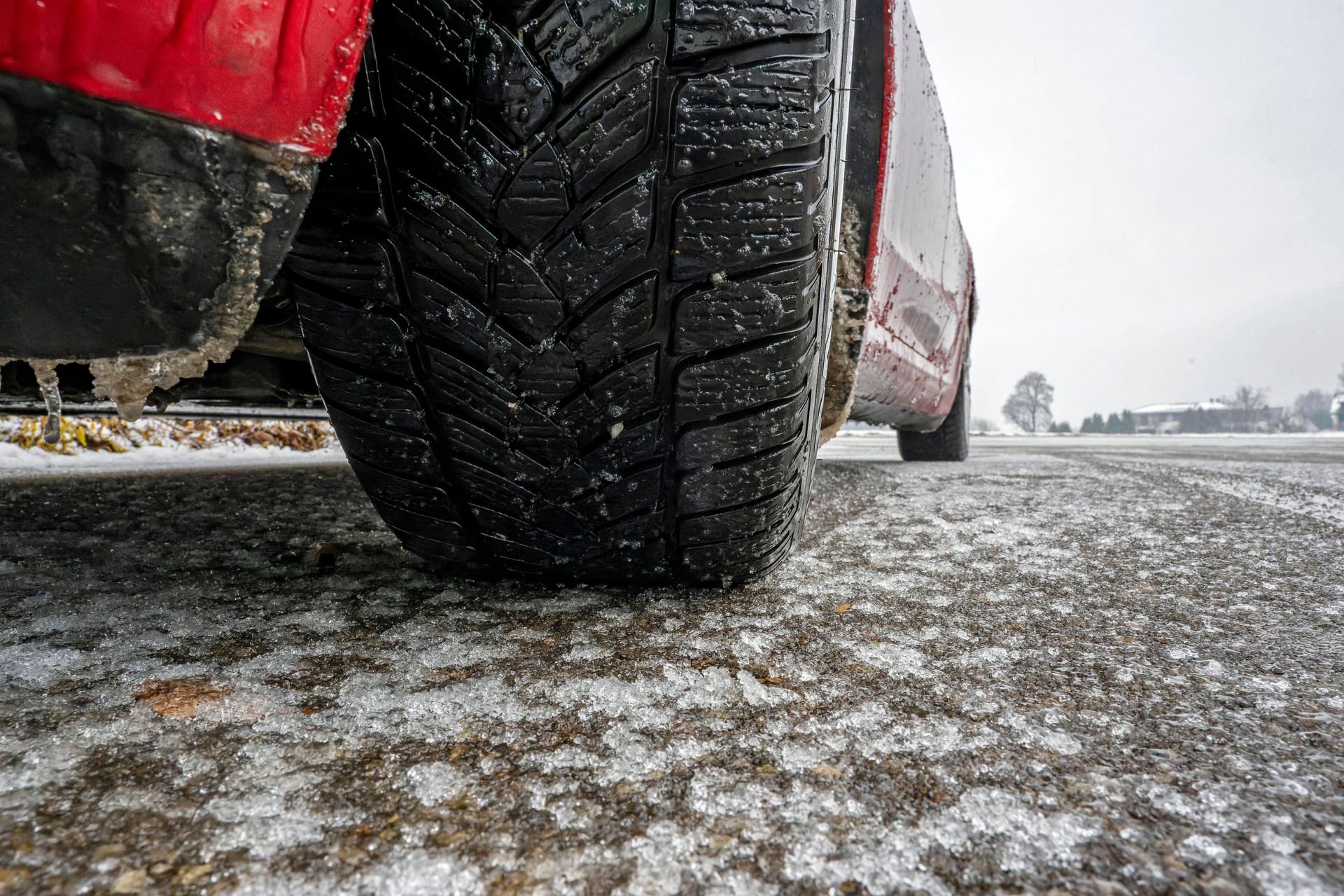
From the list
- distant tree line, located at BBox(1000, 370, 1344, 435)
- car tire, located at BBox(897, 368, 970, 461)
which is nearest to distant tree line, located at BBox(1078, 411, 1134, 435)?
distant tree line, located at BBox(1000, 370, 1344, 435)

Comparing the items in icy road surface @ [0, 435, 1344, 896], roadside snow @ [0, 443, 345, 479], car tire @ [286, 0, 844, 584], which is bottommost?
icy road surface @ [0, 435, 1344, 896]

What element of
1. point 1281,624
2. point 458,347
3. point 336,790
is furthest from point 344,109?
point 1281,624

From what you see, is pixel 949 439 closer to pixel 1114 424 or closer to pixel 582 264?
pixel 582 264

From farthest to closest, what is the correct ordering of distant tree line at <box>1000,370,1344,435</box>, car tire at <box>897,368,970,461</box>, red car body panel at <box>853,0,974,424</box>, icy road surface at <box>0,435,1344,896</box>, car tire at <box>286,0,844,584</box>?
distant tree line at <box>1000,370,1344,435</box> < car tire at <box>897,368,970,461</box> < red car body panel at <box>853,0,974,424</box> < car tire at <box>286,0,844,584</box> < icy road surface at <box>0,435,1344,896</box>

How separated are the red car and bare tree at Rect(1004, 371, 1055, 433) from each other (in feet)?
139

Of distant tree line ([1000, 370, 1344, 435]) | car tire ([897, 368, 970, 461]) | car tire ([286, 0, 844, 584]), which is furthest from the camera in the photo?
distant tree line ([1000, 370, 1344, 435])

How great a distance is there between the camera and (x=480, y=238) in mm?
633

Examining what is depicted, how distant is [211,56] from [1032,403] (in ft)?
145

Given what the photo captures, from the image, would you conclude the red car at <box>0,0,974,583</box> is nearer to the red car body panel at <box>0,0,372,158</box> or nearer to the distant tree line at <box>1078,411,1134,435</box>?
the red car body panel at <box>0,0,372,158</box>

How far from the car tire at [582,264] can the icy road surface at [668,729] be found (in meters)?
0.17

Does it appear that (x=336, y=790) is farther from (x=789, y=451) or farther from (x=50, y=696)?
(x=789, y=451)

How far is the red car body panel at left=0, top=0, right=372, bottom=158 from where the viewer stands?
41 cm

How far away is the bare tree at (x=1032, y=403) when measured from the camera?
38.2 metres

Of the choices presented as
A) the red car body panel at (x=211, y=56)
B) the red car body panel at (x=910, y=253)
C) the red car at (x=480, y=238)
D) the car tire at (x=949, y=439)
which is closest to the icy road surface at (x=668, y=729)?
the red car at (x=480, y=238)
